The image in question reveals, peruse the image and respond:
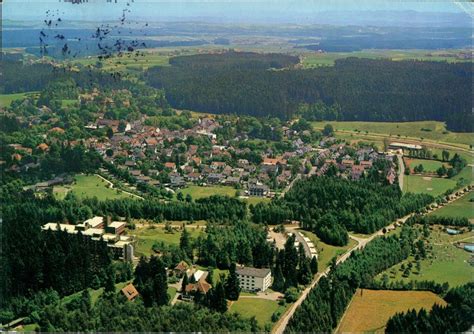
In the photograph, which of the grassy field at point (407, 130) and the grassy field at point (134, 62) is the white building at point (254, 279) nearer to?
the grassy field at point (407, 130)

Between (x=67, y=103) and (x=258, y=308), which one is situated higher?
(x=67, y=103)

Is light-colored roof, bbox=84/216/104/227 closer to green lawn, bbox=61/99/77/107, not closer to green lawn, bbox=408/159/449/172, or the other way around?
green lawn, bbox=408/159/449/172

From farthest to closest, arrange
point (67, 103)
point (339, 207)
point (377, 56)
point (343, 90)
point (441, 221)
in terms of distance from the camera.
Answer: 1. point (377, 56)
2. point (343, 90)
3. point (67, 103)
4. point (339, 207)
5. point (441, 221)

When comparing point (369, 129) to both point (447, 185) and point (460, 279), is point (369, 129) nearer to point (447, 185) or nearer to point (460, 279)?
point (447, 185)

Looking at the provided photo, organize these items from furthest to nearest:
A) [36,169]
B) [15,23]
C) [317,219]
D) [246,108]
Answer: [246,108] < [15,23] < [36,169] < [317,219]

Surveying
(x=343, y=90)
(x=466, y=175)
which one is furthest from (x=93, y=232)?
(x=343, y=90)

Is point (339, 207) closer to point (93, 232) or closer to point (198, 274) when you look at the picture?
point (198, 274)

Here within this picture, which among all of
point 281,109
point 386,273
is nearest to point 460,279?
point 386,273
